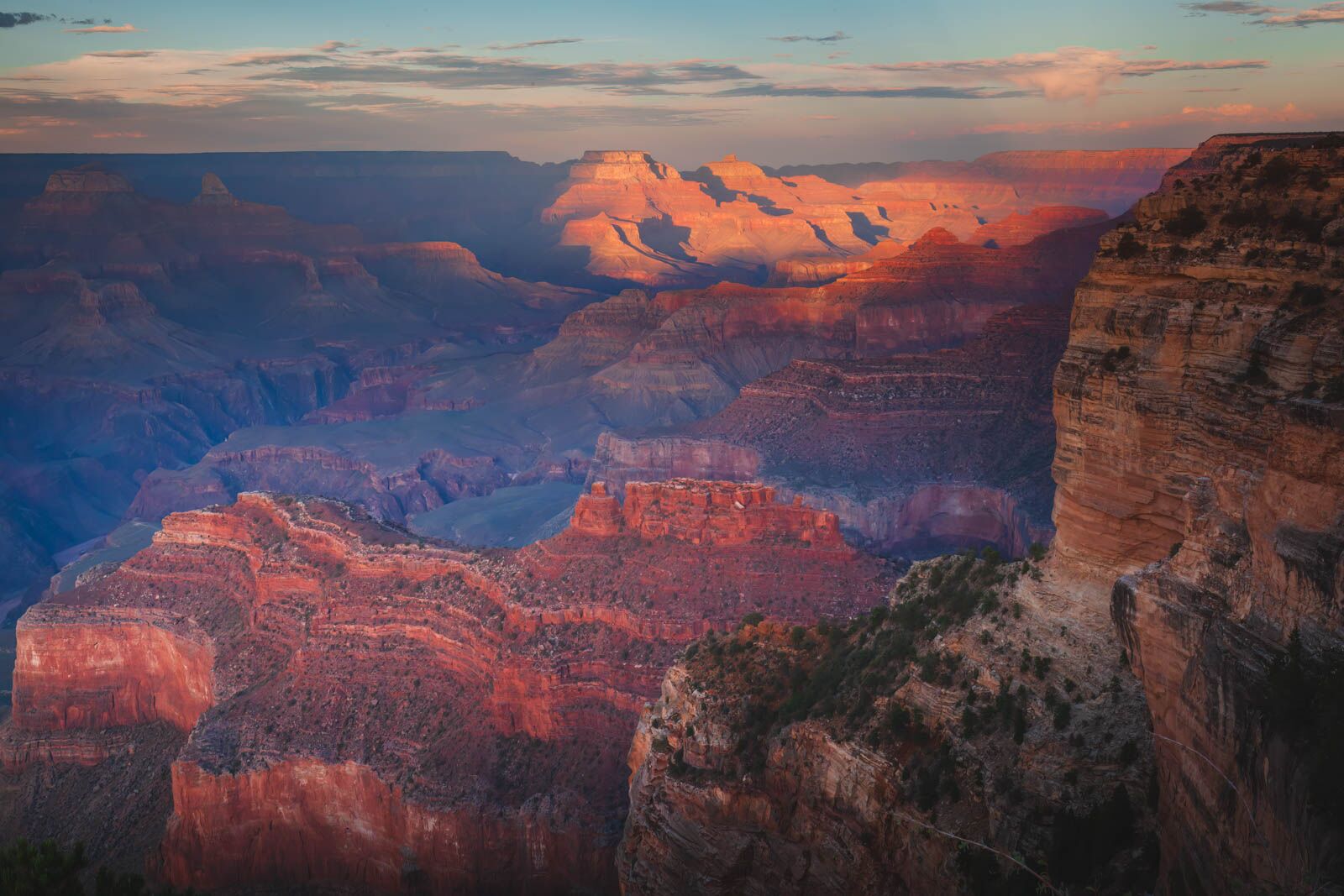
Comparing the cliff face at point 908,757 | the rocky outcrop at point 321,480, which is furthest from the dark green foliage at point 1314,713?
the rocky outcrop at point 321,480

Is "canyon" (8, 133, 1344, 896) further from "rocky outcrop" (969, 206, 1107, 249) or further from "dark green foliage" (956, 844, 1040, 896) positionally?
"rocky outcrop" (969, 206, 1107, 249)

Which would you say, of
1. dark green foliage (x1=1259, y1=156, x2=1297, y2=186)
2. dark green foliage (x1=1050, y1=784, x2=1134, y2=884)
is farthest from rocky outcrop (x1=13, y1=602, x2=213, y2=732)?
dark green foliage (x1=1259, y1=156, x2=1297, y2=186)

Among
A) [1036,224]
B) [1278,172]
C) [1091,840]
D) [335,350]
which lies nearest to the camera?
[1091,840]

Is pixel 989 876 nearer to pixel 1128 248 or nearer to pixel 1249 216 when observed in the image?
pixel 1128 248

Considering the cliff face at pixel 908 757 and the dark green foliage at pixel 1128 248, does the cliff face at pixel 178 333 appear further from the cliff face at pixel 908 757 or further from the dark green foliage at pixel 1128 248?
the dark green foliage at pixel 1128 248

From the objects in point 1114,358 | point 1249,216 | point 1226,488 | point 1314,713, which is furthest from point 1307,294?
point 1314,713

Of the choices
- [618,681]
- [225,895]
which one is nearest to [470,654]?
[618,681]
